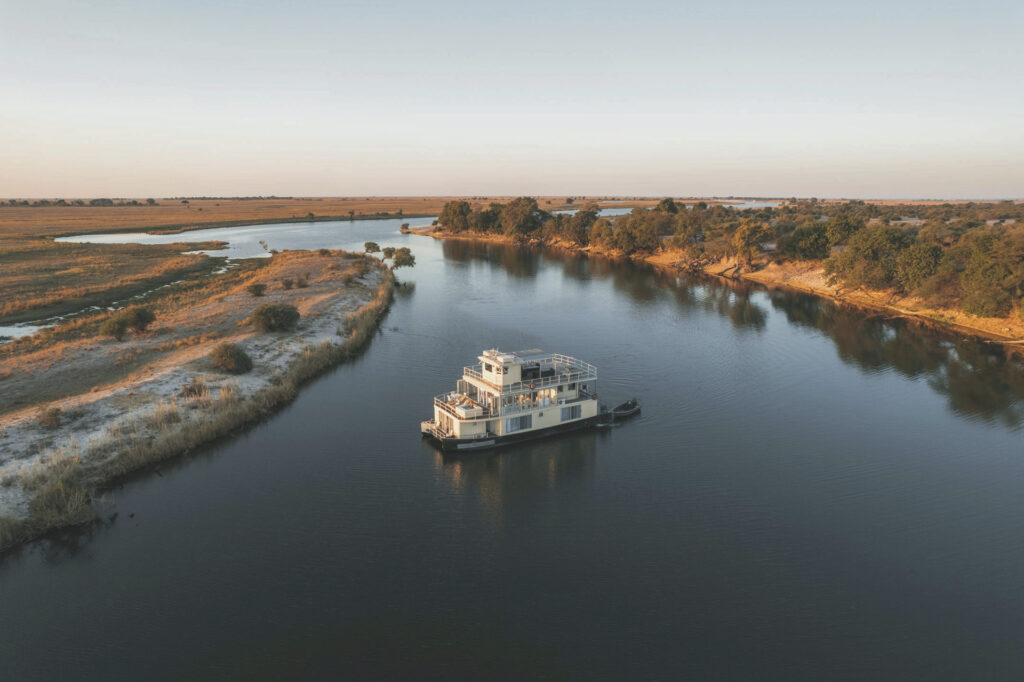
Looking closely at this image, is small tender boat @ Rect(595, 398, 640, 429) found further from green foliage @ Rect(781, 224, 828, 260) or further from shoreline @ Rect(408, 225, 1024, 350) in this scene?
green foliage @ Rect(781, 224, 828, 260)

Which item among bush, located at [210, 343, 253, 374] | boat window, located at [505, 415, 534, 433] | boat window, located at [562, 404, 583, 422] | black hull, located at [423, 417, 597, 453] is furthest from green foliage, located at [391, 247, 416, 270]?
boat window, located at [505, 415, 534, 433]

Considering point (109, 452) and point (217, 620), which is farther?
point (109, 452)

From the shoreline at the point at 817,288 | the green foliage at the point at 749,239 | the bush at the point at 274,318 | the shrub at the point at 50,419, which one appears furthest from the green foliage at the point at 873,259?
the shrub at the point at 50,419

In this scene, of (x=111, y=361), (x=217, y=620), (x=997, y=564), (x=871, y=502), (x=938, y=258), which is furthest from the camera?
(x=938, y=258)

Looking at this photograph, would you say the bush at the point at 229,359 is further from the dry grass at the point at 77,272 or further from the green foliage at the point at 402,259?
the green foliage at the point at 402,259

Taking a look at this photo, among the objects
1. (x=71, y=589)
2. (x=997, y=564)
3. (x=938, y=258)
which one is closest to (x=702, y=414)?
(x=997, y=564)

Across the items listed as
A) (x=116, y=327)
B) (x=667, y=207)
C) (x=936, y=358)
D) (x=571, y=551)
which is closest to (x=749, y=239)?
(x=936, y=358)

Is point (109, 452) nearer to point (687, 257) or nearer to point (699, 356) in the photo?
point (699, 356)
